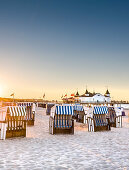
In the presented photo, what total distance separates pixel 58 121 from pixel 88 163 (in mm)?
5388

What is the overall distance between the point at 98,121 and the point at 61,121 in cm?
291

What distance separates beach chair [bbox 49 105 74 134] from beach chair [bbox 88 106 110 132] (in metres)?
1.77

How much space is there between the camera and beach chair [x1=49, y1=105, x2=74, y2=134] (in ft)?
34.6

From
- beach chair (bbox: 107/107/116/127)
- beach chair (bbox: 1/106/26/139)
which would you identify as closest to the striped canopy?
beach chair (bbox: 1/106/26/139)

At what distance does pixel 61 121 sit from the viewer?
35.4ft

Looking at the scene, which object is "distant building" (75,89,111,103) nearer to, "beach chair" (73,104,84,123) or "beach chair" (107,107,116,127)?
"beach chair" (73,104,84,123)

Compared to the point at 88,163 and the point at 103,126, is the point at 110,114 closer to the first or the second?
the point at 103,126

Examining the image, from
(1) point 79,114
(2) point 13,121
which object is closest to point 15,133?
(2) point 13,121

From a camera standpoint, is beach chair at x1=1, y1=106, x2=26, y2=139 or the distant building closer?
beach chair at x1=1, y1=106, x2=26, y2=139

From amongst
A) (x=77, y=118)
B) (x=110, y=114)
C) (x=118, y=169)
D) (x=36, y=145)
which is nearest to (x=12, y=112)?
(x=36, y=145)

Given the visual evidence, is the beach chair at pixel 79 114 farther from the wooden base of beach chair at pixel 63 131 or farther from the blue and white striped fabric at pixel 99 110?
the wooden base of beach chair at pixel 63 131

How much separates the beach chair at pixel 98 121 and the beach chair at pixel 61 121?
1772mm

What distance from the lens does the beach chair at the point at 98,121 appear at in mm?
11945

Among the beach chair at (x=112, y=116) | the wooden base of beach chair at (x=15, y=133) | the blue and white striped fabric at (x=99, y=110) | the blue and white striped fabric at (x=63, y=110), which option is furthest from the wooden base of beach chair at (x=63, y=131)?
the beach chair at (x=112, y=116)
